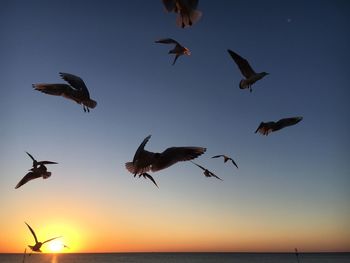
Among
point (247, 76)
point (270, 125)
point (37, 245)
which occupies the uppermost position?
point (247, 76)

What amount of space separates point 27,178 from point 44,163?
0.76 metres

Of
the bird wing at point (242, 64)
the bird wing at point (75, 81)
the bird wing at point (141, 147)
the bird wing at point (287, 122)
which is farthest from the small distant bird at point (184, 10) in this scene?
the bird wing at point (287, 122)

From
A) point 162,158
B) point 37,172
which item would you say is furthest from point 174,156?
point 37,172

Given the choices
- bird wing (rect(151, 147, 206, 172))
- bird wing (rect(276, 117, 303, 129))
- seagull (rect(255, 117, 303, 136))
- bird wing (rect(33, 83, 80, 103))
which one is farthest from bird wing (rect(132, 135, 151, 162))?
bird wing (rect(276, 117, 303, 129))

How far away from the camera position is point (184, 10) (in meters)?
7.82

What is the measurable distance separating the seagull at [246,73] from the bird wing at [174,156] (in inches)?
91.9

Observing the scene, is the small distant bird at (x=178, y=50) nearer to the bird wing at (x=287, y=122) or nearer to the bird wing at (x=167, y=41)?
the bird wing at (x=167, y=41)

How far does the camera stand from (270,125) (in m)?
11.4

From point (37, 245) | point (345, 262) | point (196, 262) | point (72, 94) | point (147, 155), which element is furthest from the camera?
point (196, 262)

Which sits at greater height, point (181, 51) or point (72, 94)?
point (181, 51)

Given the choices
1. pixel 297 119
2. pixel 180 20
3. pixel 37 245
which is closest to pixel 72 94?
pixel 180 20

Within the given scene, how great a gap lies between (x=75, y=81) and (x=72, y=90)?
297mm

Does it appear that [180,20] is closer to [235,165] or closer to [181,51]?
[181,51]

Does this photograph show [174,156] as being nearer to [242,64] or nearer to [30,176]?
[242,64]
